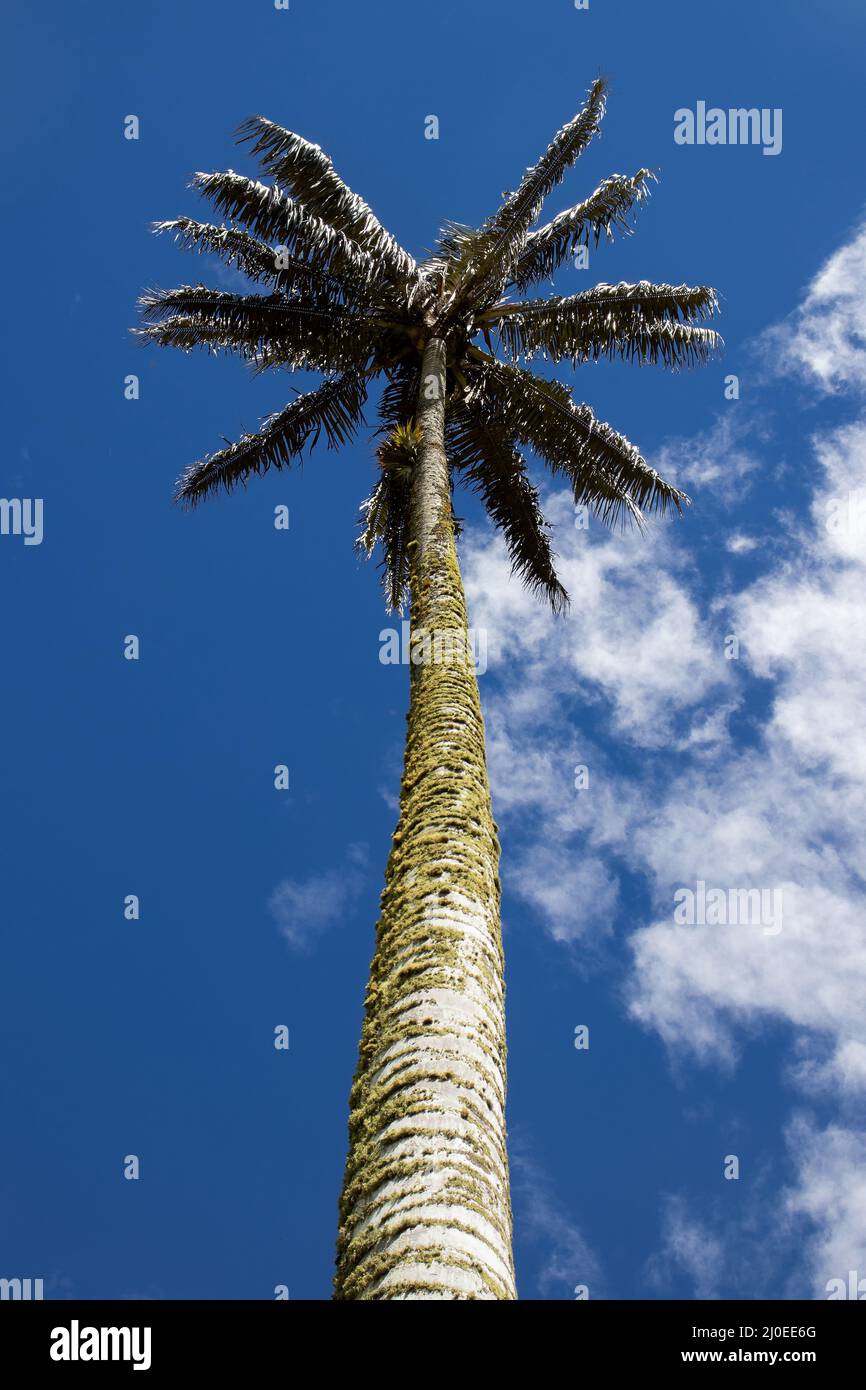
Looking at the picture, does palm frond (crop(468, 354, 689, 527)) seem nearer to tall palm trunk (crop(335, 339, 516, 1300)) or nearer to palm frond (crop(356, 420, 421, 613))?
palm frond (crop(356, 420, 421, 613))

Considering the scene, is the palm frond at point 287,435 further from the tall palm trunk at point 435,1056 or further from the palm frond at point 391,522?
the tall palm trunk at point 435,1056

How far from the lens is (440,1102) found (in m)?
4.18

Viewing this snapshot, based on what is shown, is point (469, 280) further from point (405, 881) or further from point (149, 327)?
point (405, 881)

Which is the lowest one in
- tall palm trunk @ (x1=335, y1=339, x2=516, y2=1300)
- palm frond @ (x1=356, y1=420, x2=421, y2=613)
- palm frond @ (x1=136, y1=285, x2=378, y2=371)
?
tall palm trunk @ (x1=335, y1=339, x2=516, y2=1300)

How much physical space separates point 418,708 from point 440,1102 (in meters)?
3.52

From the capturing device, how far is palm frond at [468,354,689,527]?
12.9 meters

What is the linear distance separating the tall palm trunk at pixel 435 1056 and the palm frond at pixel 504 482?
654 cm

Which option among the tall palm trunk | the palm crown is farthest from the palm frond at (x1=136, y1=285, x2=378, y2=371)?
the tall palm trunk

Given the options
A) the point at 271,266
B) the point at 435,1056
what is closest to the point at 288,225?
the point at 271,266

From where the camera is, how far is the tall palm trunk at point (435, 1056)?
12.0 ft

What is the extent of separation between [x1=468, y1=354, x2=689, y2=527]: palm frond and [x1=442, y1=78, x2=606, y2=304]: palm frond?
975 millimetres

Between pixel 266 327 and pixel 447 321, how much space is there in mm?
2163

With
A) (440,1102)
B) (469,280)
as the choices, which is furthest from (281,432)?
(440,1102)

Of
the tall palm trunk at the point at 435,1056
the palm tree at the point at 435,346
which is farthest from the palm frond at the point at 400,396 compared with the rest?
the tall palm trunk at the point at 435,1056
